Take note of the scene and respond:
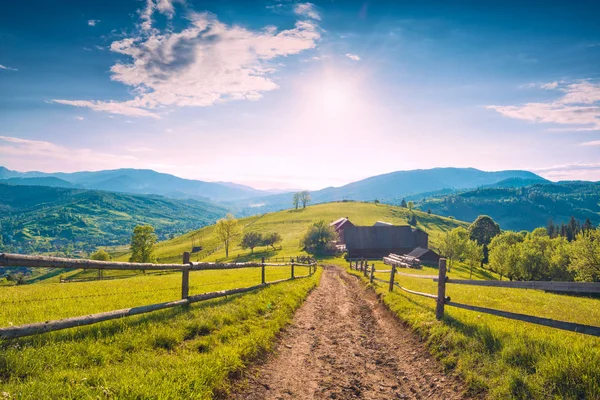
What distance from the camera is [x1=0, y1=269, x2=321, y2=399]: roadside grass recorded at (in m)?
4.54

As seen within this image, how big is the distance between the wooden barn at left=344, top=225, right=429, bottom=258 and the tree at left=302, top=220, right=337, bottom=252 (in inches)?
195

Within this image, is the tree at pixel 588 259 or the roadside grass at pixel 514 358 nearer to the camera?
the roadside grass at pixel 514 358

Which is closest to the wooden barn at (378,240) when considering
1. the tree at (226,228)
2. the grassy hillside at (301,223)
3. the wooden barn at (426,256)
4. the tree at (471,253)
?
the wooden barn at (426,256)

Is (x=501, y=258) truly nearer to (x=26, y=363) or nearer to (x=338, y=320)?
(x=338, y=320)

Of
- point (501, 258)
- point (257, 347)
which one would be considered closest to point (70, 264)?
point (257, 347)

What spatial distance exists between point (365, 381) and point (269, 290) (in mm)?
8111

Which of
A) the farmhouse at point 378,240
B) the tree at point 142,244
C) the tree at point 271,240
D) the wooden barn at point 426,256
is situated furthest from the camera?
the tree at point 271,240

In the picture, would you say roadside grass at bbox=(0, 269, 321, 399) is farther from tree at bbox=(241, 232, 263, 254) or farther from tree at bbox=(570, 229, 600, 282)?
tree at bbox=(241, 232, 263, 254)

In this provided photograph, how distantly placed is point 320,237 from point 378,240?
55.7 feet

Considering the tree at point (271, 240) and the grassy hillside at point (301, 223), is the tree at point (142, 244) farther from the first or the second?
the grassy hillside at point (301, 223)

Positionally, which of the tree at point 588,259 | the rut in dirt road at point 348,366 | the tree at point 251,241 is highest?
the rut in dirt road at point 348,366

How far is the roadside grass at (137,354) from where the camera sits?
4.54 meters

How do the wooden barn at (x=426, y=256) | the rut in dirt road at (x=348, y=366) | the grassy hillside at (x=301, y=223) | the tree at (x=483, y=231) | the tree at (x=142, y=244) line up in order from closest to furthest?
1. the rut in dirt road at (x=348, y=366)
2. the tree at (x=142, y=244)
3. the wooden barn at (x=426, y=256)
4. the tree at (x=483, y=231)
5. the grassy hillside at (x=301, y=223)

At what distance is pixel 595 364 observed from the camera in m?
5.27
